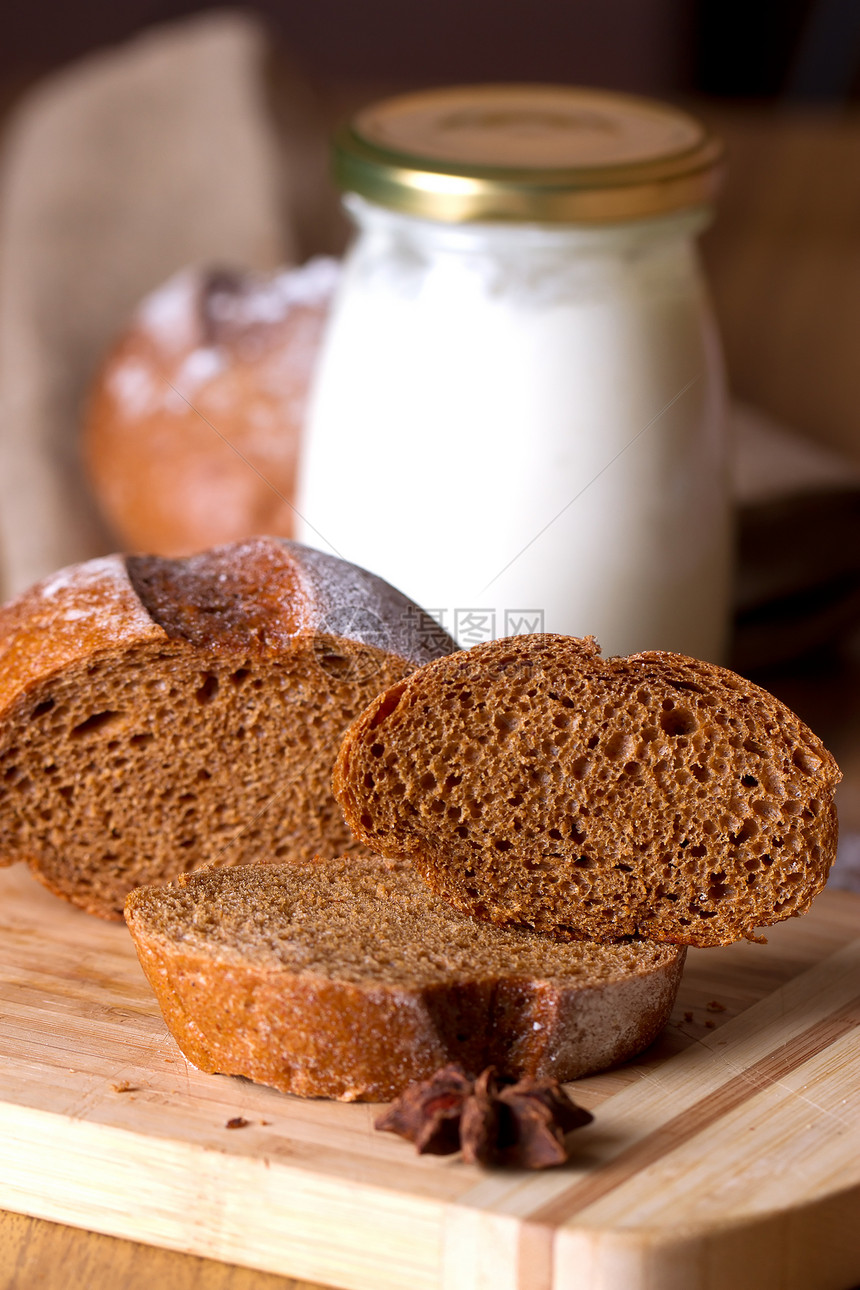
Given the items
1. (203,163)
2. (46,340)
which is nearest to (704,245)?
(203,163)

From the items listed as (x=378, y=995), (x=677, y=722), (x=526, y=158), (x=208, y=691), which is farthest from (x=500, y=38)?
(x=378, y=995)

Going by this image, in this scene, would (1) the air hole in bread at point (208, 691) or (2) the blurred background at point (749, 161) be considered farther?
(2) the blurred background at point (749, 161)

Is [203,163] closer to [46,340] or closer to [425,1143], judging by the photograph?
[46,340]

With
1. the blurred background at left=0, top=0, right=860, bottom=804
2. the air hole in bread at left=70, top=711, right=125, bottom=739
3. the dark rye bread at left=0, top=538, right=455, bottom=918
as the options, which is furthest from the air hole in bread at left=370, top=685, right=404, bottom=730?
the blurred background at left=0, top=0, right=860, bottom=804

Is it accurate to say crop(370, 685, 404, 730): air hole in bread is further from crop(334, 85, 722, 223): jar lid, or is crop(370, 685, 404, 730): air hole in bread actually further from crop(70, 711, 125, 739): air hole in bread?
crop(334, 85, 722, 223): jar lid

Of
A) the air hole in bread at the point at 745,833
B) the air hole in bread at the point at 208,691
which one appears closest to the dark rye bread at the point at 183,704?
the air hole in bread at the point at 208,691

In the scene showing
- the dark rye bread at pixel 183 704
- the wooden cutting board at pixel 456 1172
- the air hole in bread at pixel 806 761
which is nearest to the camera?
the wooden cutting board at pixel 456 1172

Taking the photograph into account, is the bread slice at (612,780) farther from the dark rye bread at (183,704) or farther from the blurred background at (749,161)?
the blurred background at (749,161)
